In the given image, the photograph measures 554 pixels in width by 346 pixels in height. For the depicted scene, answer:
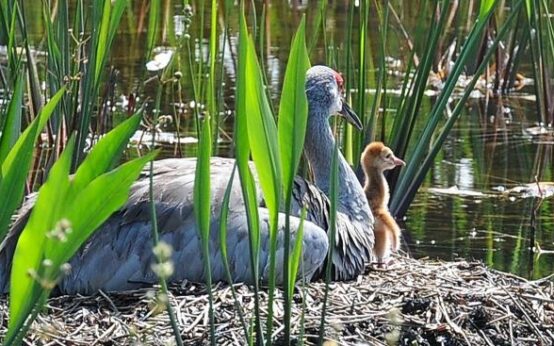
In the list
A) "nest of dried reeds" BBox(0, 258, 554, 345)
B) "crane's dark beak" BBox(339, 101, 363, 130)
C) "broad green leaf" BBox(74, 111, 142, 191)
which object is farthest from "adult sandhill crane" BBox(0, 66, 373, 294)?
"broad green leaf" BBox(74, 111, 142, 191)

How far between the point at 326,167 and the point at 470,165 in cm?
226

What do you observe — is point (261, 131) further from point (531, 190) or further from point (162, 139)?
point (162, 139)

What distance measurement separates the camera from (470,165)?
8.01 meters

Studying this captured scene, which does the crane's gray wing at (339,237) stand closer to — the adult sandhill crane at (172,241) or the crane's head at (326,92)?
the adult sandhill crane at (172,241)

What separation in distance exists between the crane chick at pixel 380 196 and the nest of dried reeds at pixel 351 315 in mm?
656

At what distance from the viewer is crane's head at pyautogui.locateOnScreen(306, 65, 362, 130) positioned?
19.4 feet

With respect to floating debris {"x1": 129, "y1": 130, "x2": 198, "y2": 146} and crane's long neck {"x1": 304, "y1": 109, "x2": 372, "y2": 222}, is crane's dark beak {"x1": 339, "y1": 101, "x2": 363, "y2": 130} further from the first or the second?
floating debris {"x1": 129, "y1": 130, "x2": 198, "y2": 146}

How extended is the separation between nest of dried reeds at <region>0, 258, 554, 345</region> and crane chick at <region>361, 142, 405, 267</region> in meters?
0.66

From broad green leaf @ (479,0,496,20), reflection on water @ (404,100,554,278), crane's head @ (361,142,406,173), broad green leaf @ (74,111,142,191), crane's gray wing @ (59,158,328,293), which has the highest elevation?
broad green leaf @ (479,0,496,20)

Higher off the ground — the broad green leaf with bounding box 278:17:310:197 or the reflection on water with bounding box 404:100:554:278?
the broad green leaf with bounding box 278:17:310:197

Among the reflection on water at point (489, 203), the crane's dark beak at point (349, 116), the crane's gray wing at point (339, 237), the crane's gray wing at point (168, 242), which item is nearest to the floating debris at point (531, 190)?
Result: the reflection on water at point (489, 203)

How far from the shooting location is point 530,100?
31.8 feet

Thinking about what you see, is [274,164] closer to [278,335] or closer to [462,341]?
[278,335]

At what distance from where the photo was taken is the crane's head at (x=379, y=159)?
6.01 m
